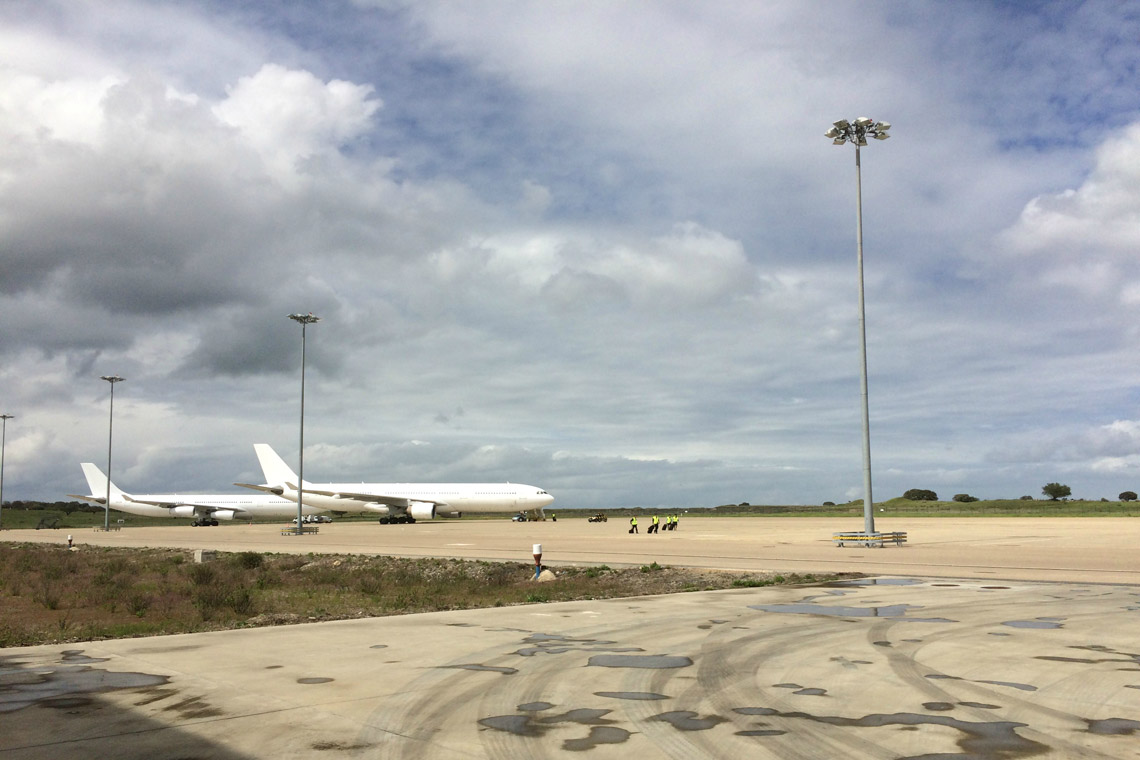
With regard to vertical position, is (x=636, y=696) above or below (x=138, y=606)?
above

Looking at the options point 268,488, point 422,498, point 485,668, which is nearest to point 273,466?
point 268,488

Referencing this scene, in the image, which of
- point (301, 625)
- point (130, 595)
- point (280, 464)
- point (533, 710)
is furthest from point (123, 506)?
point (533, 710)

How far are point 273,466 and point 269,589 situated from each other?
80327 millimetres

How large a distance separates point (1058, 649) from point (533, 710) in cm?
698

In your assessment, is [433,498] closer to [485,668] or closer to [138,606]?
[138,606]

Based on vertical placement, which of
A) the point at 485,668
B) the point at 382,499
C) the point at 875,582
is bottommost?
the point at 875,582

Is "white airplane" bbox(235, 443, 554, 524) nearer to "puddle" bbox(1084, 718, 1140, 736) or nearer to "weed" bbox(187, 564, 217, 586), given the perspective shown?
"weed" bbox(187, 564, 217, 586)

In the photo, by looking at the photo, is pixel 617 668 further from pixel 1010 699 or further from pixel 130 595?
pixel 130 595

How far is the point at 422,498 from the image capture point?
90000 mm

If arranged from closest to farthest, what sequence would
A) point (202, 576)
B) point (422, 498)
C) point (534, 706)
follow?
point (534, 706), point (202, 576), point (422, 498)

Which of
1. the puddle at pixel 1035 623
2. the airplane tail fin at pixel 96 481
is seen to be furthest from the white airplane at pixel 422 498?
the puddle at pixel 1035 623

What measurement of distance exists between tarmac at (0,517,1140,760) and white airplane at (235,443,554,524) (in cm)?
7200

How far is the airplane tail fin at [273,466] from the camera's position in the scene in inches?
3962

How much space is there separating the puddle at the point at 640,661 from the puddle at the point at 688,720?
2.19 metres
